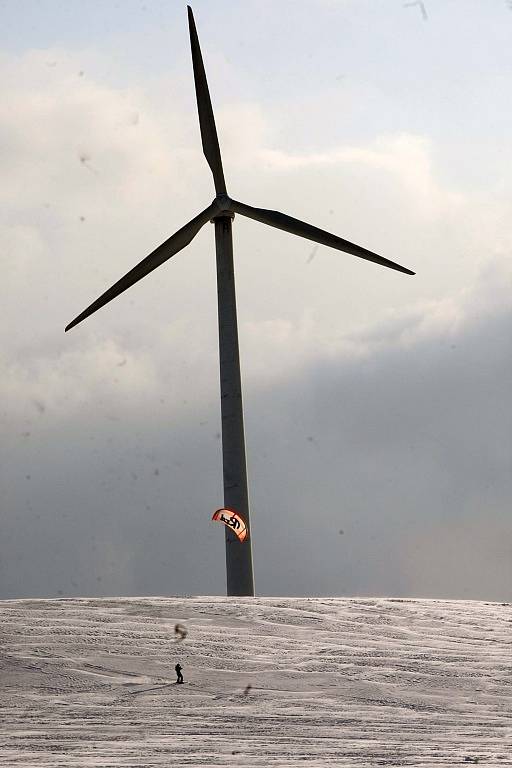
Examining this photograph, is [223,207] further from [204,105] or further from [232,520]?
[232,520]

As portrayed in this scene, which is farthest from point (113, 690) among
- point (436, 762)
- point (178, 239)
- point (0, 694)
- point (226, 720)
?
point (178, 239)

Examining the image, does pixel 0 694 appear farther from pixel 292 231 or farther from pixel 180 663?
pixel 292 231

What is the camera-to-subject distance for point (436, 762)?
1712 centimetres

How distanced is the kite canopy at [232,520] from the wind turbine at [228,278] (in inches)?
16.1

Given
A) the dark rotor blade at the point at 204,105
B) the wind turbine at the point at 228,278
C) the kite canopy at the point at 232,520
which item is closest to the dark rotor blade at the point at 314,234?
the wind turbine at the point at 228,278

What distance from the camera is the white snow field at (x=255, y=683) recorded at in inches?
728

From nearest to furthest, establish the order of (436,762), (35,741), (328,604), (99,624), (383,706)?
(436,762), (35,741), (383,706), (99,624), (328,604)

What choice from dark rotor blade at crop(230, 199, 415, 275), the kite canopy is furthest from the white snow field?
dark rotor blade at crop(230, 199, 415, 275)

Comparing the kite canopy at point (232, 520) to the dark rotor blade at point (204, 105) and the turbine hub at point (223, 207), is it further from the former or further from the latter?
the dark rotor blade at point (204, 105)

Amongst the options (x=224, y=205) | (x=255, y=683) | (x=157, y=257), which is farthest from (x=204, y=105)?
(x=255, y=683)

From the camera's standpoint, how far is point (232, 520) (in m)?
42.5

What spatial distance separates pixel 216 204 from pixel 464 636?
73.5 ft

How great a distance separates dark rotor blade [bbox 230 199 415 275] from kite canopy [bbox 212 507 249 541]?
13141 millimetres

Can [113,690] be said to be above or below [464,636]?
below
